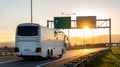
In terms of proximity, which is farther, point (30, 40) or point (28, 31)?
point (28, 31)

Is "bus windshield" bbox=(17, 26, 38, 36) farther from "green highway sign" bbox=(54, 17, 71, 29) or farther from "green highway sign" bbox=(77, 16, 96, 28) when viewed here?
"green highway sign" bbox=(77, 16, 96, 28)

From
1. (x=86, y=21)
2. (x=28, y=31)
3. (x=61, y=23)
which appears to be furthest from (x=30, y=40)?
(x=86, y=21)

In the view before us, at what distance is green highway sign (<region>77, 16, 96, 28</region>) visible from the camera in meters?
75.8

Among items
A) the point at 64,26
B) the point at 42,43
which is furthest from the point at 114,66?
the point at 64,26

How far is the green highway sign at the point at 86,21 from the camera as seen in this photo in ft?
249

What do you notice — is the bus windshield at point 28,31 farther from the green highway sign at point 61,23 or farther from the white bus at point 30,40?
the green highway sign at point 61,23

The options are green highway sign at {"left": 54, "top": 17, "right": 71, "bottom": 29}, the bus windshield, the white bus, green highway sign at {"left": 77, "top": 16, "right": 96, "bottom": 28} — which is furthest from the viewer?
green highway sign at {"left": 77, "top": 16, "right": 96, "bottom": 28}

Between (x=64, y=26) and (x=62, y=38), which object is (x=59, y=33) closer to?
(x=62, y=38)

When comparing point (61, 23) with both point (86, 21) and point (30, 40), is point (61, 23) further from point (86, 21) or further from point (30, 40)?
point (30, 40)

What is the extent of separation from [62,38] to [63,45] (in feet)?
4.49

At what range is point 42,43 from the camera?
Result: 3756 cm

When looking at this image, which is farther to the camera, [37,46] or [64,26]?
[64,26]

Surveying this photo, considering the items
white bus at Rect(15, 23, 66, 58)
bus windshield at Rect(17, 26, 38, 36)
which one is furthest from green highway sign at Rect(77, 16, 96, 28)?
bus windshield at Rect(17, 26, 38, 36)

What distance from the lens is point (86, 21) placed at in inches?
2980
